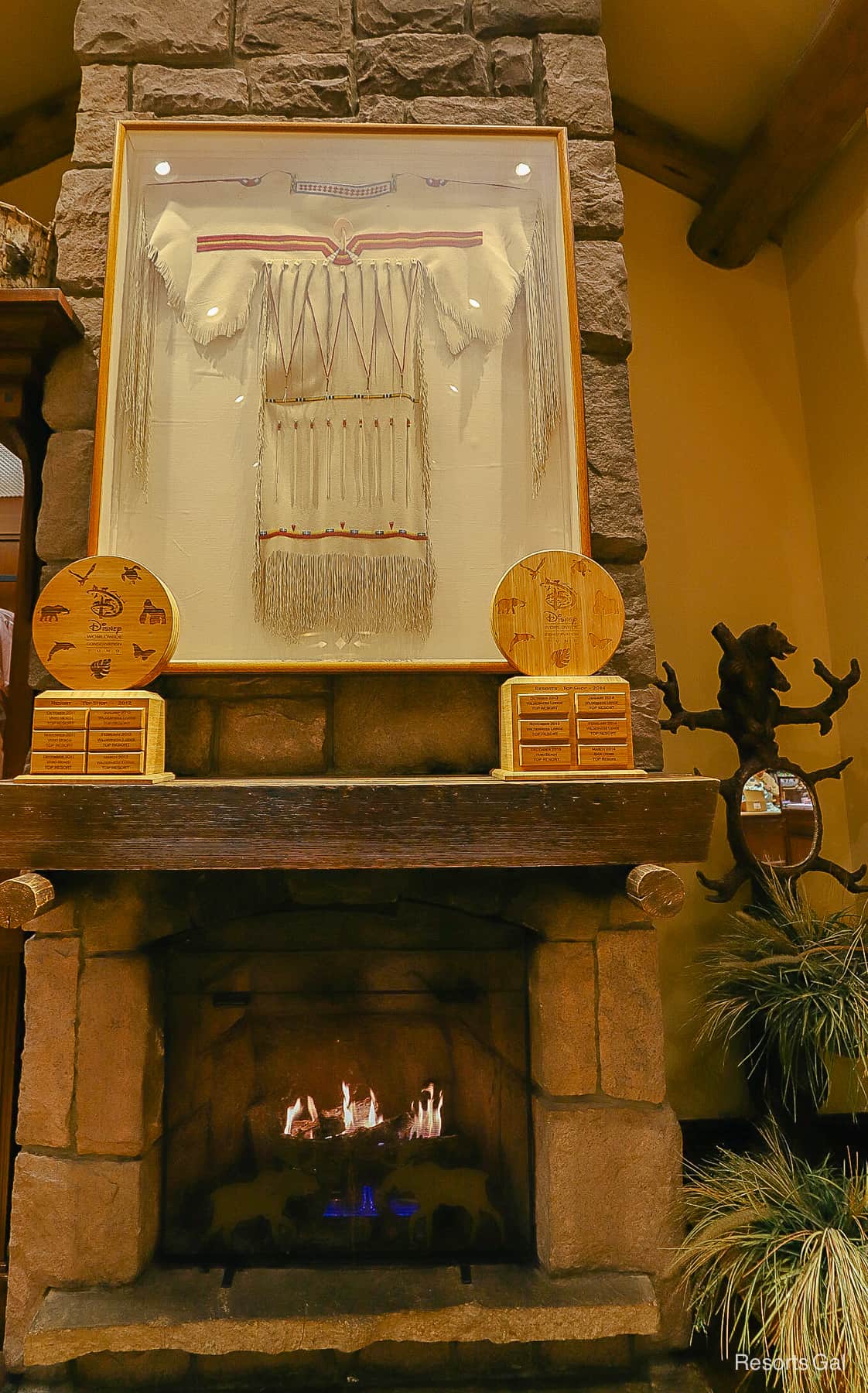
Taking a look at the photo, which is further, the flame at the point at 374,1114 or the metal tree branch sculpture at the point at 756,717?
the metal tree branch sculpture at the point at 756,717

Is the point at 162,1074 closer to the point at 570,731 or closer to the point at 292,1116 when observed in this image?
the point at 292,1116

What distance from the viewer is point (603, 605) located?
1495 millimetres

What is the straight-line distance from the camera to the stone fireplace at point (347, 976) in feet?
4.27

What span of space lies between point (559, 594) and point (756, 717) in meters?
1.03

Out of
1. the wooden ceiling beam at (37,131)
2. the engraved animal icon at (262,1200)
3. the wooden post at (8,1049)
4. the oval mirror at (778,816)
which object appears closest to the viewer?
the engraved animal icon at (262,1200)

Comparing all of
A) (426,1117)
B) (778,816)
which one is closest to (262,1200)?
(426,1117)

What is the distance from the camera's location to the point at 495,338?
175 centimetres

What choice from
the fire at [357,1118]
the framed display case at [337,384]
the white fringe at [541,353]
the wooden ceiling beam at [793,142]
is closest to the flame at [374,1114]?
the fire at [357,1118]

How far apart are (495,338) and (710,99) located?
4.79ft

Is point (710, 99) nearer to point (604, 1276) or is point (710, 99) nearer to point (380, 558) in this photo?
point (380, 558)

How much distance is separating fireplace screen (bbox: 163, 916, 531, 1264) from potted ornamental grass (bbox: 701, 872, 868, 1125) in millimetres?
627

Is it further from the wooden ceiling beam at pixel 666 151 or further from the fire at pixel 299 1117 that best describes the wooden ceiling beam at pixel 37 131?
the fire at pixel 299 1117

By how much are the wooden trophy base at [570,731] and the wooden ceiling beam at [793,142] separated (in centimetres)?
196

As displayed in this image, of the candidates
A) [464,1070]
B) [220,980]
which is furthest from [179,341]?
[464,1070]
